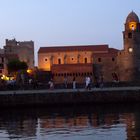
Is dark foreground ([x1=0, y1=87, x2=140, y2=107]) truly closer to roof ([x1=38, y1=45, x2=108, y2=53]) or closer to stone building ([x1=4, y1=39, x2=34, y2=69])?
roof ([x1=38, y1=45, x2=108, y2=53])

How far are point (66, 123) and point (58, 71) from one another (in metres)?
86.4

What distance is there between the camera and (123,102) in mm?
42844

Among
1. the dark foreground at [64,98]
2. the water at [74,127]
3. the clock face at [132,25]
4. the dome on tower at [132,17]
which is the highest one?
the dome on tower at [132,17]

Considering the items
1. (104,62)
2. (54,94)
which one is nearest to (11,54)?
(104,62)

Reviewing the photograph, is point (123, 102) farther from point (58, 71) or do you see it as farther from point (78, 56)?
point (78, 56)

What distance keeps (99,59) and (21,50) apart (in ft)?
85.2

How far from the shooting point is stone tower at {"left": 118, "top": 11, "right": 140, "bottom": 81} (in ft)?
339

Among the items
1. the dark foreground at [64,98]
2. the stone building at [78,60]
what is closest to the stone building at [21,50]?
the stone building at [78,60]

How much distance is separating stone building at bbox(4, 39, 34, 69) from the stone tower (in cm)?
3211

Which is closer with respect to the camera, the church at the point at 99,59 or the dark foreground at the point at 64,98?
the dark foreground at the point at 64,98

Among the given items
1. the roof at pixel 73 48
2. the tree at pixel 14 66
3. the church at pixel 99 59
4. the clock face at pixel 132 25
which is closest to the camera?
the church at pixel 99 59

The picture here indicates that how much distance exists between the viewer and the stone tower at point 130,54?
339ft

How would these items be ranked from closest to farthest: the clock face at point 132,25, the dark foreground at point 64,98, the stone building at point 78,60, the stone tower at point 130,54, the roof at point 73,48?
1. the dark foreground at point 64,98
2. the stone tower at point 130,54
3. the clock face at point 132,25
4. the stone building at point 78,60
5. the roof at point 73,48

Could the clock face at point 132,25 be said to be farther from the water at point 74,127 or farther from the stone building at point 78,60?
the water at point 74,127
